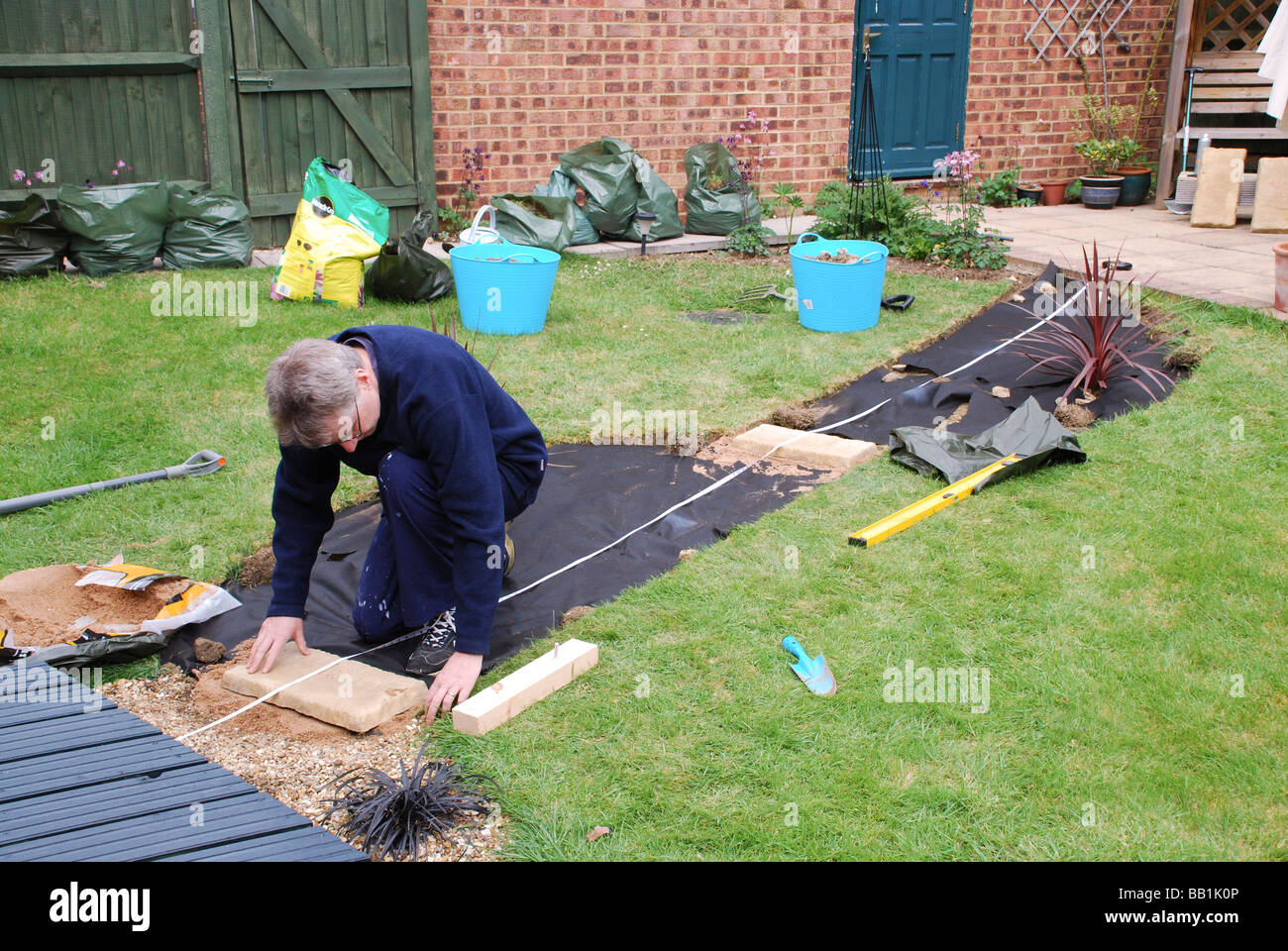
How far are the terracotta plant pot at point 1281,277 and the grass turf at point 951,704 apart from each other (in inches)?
92.2

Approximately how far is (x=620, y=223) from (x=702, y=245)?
66 centimetres

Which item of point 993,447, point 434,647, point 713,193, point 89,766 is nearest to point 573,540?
point 434,647

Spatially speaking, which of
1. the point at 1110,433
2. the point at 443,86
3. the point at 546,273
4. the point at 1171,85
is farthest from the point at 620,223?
the point at 1171,85

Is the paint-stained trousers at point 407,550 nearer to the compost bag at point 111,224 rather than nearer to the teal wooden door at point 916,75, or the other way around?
the compost bag at point 111,224

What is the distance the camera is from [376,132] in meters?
7.92

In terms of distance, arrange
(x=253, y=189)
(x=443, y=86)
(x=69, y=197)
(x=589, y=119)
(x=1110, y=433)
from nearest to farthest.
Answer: (x=1110, y=433)
(x=69, y=197)
(x=253, y=189)
(x=443, y=86)
(x=589, y=119)

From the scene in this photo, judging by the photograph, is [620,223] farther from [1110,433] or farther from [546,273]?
[1110,433]

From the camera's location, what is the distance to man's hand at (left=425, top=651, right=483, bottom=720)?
2818 millimetres

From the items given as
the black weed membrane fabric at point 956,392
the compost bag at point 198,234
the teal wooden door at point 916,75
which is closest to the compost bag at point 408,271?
the compost bag at point 198,234

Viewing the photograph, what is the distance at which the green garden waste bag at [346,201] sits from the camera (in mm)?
6738

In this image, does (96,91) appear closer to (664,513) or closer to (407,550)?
(664,513)

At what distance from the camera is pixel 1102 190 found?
10.3 m

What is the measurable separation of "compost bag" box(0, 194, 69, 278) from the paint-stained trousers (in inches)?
181
